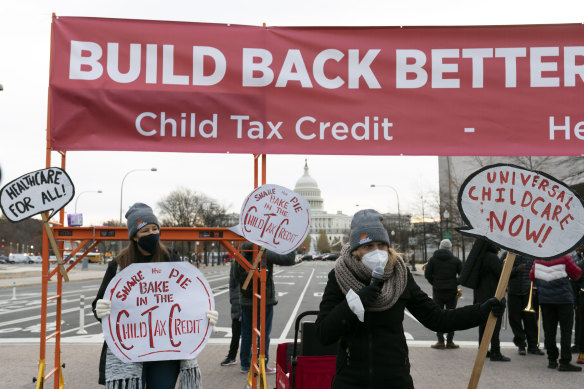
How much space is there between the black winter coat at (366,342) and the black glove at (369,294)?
103mm

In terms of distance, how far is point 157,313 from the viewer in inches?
158

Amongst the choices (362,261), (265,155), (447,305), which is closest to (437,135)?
(265,155)

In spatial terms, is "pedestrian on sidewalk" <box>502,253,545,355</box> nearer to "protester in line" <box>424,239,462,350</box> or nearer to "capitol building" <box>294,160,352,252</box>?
"protester in line" <box>424,239,462,350</box>

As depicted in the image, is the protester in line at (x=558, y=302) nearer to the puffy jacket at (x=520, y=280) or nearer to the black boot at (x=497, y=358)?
the black boot at (x=497, y=358)

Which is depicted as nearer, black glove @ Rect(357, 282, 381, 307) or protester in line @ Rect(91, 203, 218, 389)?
black glove @ Rect(357, 282, 381, 307)

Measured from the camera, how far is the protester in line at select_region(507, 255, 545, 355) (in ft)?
32.7

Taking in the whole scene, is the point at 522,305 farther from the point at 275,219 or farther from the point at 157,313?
the point at 157,313

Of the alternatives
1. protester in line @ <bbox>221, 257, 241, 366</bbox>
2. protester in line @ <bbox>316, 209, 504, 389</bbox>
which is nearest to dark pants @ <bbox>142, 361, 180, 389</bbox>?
protester in line @ <bbox>316, 209, 504, 389</bbox>

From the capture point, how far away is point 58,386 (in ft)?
19.5

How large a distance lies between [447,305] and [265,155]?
6.33 metres

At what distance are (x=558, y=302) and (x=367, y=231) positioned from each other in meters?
6.47

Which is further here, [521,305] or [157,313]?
[521,305]

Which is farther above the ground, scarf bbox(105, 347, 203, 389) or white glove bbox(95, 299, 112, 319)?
white glove bbox(95, 299, 112, 319)

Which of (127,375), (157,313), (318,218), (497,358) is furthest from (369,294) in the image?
(318,218)
